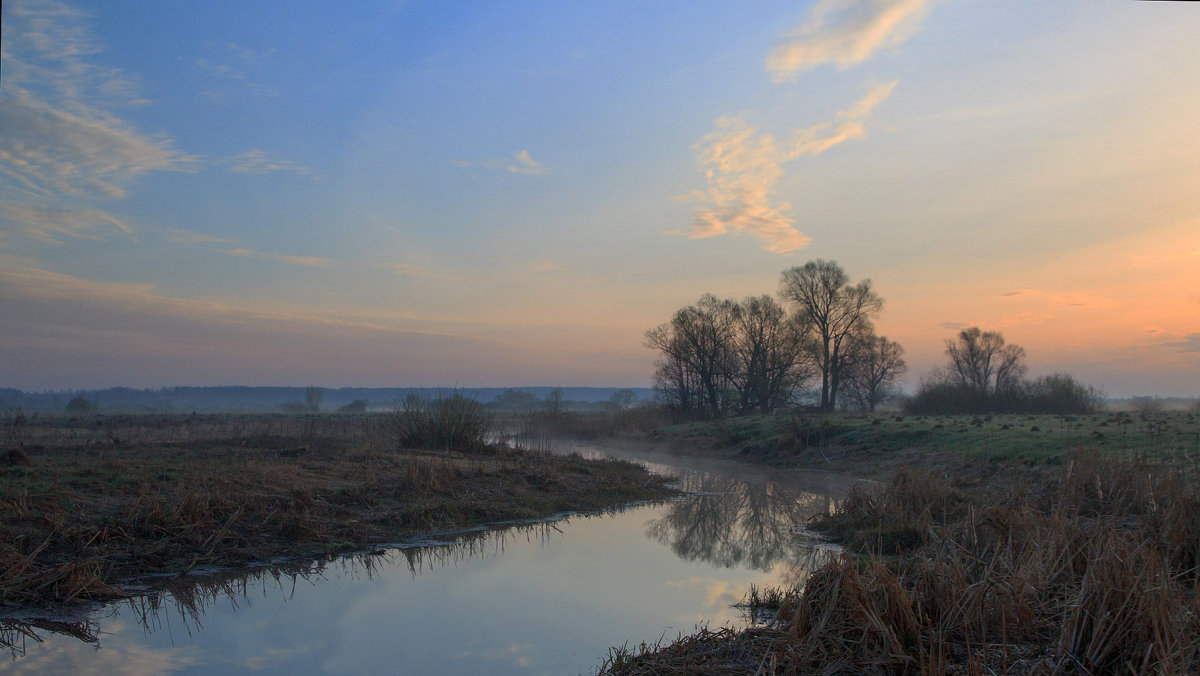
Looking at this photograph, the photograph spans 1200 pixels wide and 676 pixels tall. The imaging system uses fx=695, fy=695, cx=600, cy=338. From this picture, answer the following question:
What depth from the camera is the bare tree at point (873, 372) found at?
58.2 meters

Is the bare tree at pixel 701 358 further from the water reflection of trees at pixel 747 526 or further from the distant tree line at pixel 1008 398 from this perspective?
the water reflection of trees at pixel 747 526

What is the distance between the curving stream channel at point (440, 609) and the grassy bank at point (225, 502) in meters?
0.57

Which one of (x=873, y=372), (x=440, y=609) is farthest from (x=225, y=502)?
(x=873, y=372)

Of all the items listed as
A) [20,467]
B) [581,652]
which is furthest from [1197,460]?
[20,467]

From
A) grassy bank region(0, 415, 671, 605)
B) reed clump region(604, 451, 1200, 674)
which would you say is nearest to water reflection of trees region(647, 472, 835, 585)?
grassy bank region(0, 415, 671, 605)

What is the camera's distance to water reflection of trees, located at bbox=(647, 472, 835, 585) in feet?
32.7

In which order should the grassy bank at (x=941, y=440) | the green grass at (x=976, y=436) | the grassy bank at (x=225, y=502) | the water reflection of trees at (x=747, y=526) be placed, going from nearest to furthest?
the grassy bank at (x=225, y=502), the water reflection of trees at (x=747, y=526), the green grass at (x=976, y=436), the grassy bank at (x=941, y=440)

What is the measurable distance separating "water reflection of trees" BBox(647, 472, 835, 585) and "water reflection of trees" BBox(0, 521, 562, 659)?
248cm

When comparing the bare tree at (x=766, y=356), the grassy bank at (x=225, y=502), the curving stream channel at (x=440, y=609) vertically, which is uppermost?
the bare tree at (x=766, y=356)

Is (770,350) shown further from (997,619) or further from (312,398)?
(312,398)

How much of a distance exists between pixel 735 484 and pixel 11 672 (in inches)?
639

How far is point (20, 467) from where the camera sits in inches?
443

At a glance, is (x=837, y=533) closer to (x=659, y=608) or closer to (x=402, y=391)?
(x=659, y=608)

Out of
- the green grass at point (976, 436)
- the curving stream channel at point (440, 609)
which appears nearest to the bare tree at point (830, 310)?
the green grass at point (976, 436)
